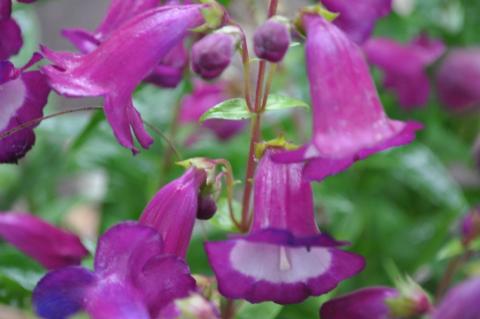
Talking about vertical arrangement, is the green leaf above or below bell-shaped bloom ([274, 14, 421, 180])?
below

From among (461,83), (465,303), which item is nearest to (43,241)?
(465,303)

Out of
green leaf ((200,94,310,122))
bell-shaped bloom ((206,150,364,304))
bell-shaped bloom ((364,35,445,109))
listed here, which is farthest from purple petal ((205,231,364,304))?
bell-shaped bloom ((364,35,445,109))

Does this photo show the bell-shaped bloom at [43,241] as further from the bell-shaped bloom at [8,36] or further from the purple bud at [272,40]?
the purple bud at [272,40]

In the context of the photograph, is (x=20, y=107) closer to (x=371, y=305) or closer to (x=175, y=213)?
(x=175, y=213)

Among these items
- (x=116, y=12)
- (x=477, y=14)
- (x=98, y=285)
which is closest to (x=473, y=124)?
(x=477, y=14)

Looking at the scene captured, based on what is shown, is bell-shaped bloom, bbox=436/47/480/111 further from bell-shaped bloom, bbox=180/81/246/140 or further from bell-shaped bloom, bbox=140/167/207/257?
bell-shaped bloom, bbox=140/167/207/257

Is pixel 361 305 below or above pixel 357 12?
below

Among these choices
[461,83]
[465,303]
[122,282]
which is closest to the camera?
[465,303]
